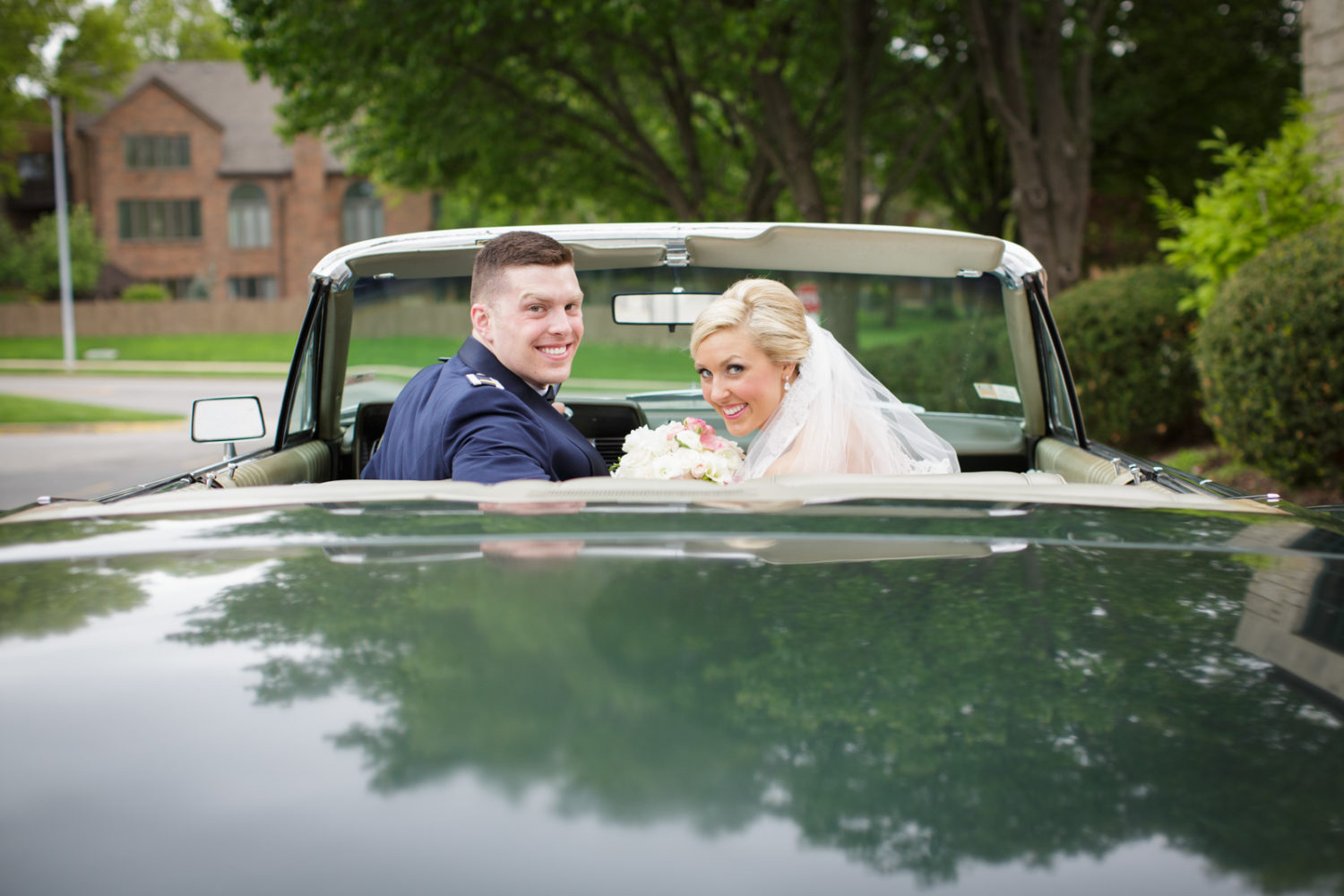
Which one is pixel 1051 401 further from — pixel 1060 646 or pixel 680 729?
pixel 680 729

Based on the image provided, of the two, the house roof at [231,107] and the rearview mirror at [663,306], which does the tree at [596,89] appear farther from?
the house roof at [231,107]

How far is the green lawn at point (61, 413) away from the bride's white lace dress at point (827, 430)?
19.0 meters

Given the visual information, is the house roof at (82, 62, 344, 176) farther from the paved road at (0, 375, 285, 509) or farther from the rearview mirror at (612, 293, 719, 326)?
the rearview mirror at (612, 293, 719, 326)

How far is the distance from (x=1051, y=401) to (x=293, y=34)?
42.9 feet

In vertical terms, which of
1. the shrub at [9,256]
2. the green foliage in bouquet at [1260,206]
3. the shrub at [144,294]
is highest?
the shrub at [9,256]

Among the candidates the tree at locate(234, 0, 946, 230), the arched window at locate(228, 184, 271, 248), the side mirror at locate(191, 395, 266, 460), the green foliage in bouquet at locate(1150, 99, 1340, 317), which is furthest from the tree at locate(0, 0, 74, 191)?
the side mirror at locate(191, 395, 266, 460)

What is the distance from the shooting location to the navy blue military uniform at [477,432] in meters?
2.48

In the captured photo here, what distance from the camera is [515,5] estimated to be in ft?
43.5

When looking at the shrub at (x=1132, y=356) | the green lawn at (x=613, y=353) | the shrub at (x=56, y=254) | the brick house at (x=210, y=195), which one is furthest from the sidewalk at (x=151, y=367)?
the green lawn at (x=613, y=353)

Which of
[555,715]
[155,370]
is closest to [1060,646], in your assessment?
[555,715]

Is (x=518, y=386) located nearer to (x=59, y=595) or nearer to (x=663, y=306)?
(x=663, y=306)

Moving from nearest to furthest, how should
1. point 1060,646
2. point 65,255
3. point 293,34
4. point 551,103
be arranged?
point 1060,646, point 293,34, point 551,103, point 65,255

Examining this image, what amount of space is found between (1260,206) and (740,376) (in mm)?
7879

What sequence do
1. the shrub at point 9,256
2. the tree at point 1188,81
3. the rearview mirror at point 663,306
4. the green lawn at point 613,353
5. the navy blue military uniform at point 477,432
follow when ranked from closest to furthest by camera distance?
the navy blue military uniform at point 477,432
the rearview mirror at point 663,306
the green lawn at point 613,353
the tree at point 1188,81
the shrub at point 9,256
